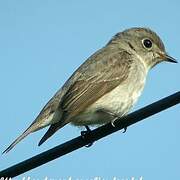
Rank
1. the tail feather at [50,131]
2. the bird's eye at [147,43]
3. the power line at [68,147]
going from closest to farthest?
the power line at [68,147] < the tail feather at [50,131] < the bird's eye at [147,43]

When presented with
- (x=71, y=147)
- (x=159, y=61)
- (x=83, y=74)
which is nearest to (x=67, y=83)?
(x=83, y=74)

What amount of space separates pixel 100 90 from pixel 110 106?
0.41 meters

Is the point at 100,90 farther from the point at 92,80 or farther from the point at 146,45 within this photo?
the point at 146,45

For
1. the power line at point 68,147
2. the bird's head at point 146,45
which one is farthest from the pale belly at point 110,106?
the power line at point 68,147

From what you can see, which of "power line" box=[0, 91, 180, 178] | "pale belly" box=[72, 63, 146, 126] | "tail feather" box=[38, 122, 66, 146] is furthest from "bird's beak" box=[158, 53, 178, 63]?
"power line" box=[0, 91, 180, 178]

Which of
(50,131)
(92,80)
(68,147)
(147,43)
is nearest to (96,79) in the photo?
(92,80)

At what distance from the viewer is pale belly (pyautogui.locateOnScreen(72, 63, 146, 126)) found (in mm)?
9391

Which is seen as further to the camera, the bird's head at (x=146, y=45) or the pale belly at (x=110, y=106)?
the bird's head at (x=146, y=45)

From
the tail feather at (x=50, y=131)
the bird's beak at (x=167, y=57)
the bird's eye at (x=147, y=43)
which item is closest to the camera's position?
the tail feather at (x=50, y=131)

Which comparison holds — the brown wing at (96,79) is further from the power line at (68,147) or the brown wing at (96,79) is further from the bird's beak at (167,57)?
the power line at (68,147)

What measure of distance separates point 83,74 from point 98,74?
273 mm

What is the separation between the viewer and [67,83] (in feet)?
34.5

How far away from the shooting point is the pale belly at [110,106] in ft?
30.8

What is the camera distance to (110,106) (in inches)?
375
